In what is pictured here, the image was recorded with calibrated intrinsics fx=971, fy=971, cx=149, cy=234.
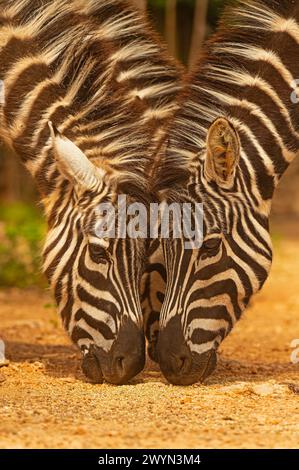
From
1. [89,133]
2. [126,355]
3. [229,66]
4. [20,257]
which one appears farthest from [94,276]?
[20,257]

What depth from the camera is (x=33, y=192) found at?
21.9 m

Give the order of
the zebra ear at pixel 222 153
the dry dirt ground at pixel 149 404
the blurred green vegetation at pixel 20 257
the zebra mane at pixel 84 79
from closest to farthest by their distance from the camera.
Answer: the dry dirt ground at pixel 149 404
the zebra ear at pixel 222 153
the zebra mane at pixel 84 79
the blurred green vegetation at pixel 20 257

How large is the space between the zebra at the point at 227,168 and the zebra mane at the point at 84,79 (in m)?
0.36

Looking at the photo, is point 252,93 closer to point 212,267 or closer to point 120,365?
point 212,267

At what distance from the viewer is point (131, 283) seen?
683cm

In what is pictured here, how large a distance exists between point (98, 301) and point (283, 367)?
2088mm

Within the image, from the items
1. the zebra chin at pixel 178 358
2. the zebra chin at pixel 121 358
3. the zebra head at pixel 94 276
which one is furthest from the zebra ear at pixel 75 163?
the zebra chin at pixel 178 358

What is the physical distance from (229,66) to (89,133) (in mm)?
1211

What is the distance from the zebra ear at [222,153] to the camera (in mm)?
6801

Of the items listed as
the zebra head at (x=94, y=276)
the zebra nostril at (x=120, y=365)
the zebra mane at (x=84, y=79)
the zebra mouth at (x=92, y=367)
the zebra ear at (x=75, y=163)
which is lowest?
the zebra mouth at (x=92, y=367)

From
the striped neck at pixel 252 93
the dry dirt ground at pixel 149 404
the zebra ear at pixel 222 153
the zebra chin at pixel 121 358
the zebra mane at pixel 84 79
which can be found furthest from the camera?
Answer: the zebra mane at pixel 84 79

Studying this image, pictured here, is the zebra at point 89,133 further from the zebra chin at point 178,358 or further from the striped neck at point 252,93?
the striped neck at point 252,93
